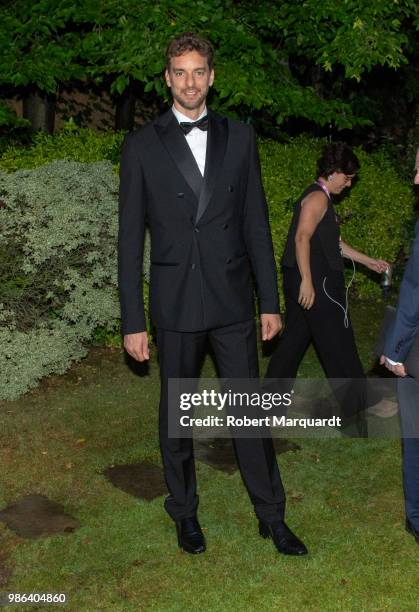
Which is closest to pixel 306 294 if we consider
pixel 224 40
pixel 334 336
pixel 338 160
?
pixel 334 336

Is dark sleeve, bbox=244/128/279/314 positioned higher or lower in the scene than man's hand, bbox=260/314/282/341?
higher

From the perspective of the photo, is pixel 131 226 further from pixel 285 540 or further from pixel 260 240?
pixel 285 540

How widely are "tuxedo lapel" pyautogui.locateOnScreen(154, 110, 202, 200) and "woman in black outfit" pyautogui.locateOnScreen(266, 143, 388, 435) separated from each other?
6.84 ft

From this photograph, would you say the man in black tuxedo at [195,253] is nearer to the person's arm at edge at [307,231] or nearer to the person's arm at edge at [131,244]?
the person's arm at edge at [131,244]

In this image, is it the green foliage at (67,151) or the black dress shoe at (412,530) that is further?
the green foliage at (67,151)

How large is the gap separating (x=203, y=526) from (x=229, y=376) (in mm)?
1043

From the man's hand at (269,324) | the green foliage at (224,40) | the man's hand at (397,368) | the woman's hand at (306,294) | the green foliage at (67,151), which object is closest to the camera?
the man's hand at (397,368)

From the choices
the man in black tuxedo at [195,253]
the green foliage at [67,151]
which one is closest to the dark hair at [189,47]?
the man in black tuxedo at [195,253]

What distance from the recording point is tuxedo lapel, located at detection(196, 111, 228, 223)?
508 cm

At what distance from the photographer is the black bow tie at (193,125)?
505 centimetres

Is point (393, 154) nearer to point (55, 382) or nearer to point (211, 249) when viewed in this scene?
point (55, 382)

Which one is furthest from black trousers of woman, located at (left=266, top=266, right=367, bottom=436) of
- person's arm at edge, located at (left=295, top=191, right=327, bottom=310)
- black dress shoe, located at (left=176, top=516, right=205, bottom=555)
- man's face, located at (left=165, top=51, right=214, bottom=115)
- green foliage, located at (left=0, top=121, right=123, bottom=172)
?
green foliage, located at (left=0, top=121, right=123, bottom=172)

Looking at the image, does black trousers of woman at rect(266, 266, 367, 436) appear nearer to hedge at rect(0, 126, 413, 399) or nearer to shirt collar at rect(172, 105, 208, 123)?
hedge at rect(0, 126, 413, 399)

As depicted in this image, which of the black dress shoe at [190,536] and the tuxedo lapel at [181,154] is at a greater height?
the tuxedo lapel at [181,154]
